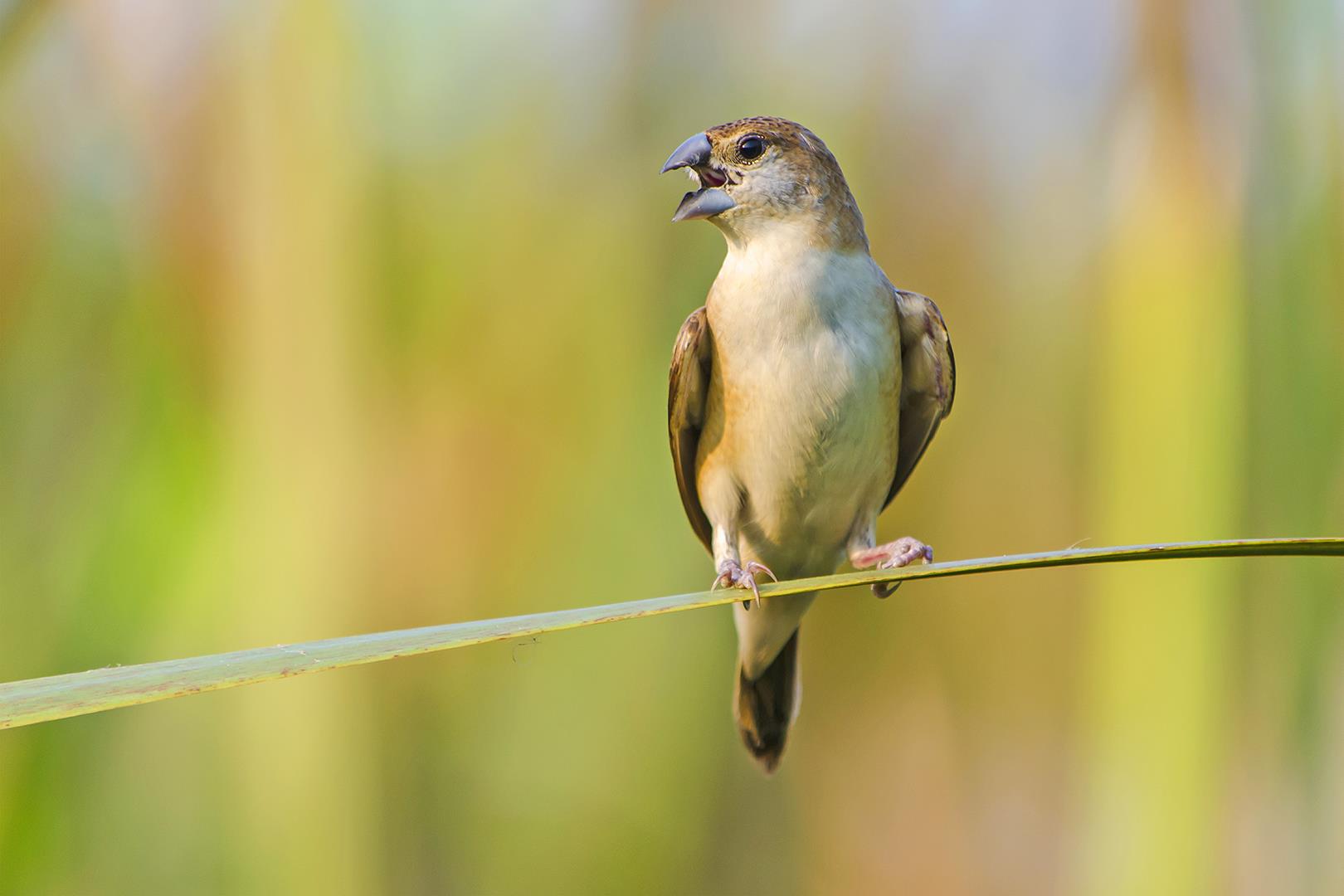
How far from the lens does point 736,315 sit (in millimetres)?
2809

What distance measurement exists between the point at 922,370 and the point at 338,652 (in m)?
2.12

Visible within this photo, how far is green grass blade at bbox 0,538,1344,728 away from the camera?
1.16 meters

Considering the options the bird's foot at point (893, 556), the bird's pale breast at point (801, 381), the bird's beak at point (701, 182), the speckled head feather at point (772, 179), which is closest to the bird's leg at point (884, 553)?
the bird's foot at point (893, 556)

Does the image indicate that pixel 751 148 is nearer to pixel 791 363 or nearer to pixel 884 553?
pixel 791 363

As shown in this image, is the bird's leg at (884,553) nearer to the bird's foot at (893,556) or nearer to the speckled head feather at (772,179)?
the bird's foot at (893,556)

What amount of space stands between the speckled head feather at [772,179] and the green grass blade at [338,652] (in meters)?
1.59

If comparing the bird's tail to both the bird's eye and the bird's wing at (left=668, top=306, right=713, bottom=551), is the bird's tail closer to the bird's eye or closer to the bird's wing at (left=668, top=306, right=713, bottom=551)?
the bird's wing at (left=668, top=306, right=713, bottom=551)

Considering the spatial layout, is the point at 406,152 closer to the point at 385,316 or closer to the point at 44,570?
the point at 385,316

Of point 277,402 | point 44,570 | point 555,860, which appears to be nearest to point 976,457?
point 555,860

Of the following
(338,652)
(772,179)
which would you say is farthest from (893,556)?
(338,652)

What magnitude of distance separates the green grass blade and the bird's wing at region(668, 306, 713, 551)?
1548mm

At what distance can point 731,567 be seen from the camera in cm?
272

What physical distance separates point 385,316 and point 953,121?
1814 millimetres

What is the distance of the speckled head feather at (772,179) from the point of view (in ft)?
9.34
